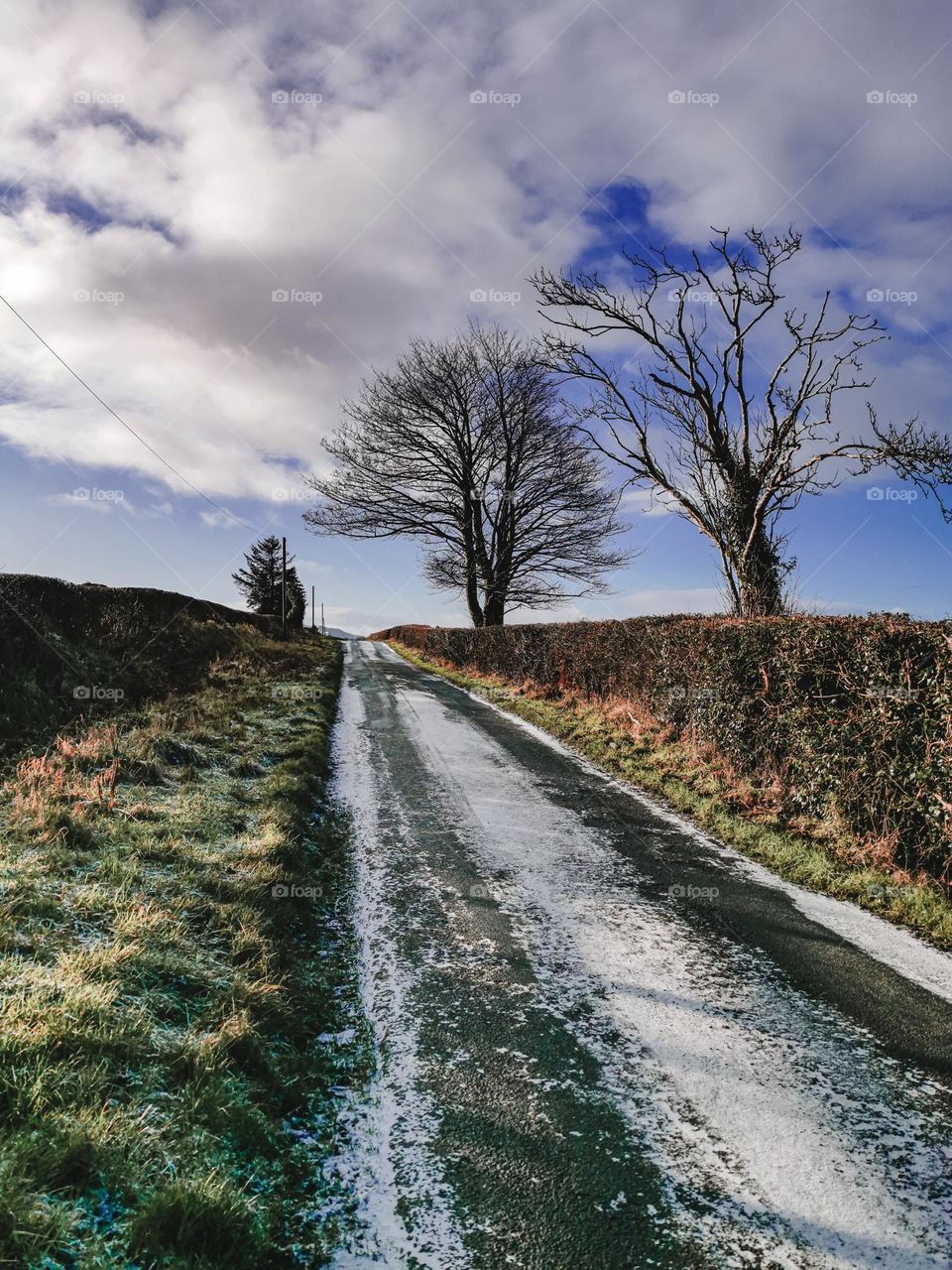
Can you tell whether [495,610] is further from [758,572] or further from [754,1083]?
[754,1083]

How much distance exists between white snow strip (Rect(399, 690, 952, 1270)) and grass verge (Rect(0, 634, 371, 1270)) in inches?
48.9

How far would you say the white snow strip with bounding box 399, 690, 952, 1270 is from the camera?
2.08m

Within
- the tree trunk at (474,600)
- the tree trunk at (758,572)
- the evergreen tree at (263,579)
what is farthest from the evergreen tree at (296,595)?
the tree trunk at (758,572)

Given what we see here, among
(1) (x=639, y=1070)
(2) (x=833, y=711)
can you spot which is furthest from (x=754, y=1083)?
(2) (x=833, y=711)

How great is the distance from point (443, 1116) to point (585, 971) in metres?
1.27

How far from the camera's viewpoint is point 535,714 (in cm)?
1218

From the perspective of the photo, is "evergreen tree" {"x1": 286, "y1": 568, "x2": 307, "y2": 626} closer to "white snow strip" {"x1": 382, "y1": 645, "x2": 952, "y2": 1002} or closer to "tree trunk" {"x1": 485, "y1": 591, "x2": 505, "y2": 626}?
"tree trunk" {"x1": 485, "y1": 591, "x2": 505, "y2": 626}

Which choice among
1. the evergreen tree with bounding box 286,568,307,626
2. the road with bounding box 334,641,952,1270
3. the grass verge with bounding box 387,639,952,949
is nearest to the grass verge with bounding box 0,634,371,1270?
the road with bounding box 334,641,952,1270

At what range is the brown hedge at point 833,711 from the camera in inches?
185

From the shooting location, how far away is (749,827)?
232 inches

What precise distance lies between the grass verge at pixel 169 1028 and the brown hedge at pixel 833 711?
4.15 meters

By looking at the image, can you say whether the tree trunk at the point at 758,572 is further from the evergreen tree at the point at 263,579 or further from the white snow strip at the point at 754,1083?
the evergreen tree at the point at 263,579

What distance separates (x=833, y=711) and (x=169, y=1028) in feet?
17.7

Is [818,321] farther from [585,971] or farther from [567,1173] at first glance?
[567,1173]
